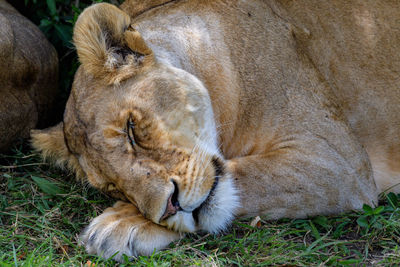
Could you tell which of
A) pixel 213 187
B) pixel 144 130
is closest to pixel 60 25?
pixel 144 130

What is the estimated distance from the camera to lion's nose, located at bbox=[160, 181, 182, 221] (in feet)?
8.70

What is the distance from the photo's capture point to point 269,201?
2.96m

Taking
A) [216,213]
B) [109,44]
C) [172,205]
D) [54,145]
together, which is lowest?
[54,145]

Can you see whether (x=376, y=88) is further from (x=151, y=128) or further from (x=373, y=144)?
(x=151, y=128)

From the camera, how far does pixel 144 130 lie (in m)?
2.83

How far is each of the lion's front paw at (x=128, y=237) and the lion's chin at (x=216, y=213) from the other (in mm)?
84

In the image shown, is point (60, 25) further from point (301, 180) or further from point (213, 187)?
point (301, 180)

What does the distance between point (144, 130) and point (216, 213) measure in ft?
1.73

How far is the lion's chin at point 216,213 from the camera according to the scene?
9.09 ft

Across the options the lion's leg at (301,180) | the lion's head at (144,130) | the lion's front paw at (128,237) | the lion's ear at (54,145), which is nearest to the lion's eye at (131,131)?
the lion's head at (144,130)

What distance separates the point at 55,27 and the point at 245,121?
2073 millimetres

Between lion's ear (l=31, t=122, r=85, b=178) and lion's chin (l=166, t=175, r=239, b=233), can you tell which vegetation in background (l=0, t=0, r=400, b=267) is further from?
lion's ear (l=31, t=122, r=85, b=178)

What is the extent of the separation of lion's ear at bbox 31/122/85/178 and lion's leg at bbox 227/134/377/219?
3.39 ft

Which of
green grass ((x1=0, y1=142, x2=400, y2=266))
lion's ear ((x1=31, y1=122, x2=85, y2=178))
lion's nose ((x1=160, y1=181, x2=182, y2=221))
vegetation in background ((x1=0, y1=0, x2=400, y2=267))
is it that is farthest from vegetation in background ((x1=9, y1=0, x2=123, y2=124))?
lion's nose ((x1=160, y1=181, x2=182, y2=221))
